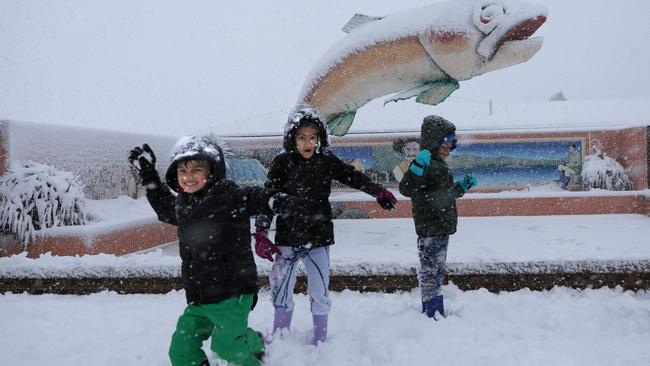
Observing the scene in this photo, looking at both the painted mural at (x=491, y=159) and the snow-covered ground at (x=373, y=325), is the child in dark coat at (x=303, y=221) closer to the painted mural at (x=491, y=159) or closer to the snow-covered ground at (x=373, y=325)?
the snow-covered ground at (x=373, y=325)

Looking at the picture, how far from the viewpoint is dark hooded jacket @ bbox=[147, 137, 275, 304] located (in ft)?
7.39

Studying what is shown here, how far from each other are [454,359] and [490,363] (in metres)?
0.20

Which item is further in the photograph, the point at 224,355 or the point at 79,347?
the point at 79,347

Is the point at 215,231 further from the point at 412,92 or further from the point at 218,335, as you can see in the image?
the point at 412,92

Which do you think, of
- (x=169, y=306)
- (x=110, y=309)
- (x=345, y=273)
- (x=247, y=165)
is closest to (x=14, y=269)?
(x=110, y=309)

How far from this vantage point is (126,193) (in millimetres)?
9617

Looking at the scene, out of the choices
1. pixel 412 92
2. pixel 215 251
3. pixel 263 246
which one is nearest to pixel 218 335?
pixel 215 251

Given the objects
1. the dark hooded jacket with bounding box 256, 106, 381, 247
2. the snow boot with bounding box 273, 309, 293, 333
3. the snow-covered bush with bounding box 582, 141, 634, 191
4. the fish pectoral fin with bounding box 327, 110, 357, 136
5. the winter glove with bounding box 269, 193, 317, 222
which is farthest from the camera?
the snow-covered bush with bounding box 582, 141, 634, 191

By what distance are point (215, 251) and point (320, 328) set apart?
3.18ft

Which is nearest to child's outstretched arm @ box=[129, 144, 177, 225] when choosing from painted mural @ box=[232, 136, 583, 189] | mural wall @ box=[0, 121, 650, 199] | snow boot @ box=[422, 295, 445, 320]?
snow boot @ box=[422, 295, 445, 320]

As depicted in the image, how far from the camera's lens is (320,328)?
9.33 feet

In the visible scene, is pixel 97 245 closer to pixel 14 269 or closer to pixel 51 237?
pixel 51 237

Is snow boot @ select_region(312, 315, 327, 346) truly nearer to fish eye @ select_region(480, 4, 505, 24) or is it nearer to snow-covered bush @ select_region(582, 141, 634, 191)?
fish eye @ select_region(480, 4, 505, 24)

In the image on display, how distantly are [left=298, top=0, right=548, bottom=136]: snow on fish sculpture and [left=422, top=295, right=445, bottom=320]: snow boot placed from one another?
1.63m
